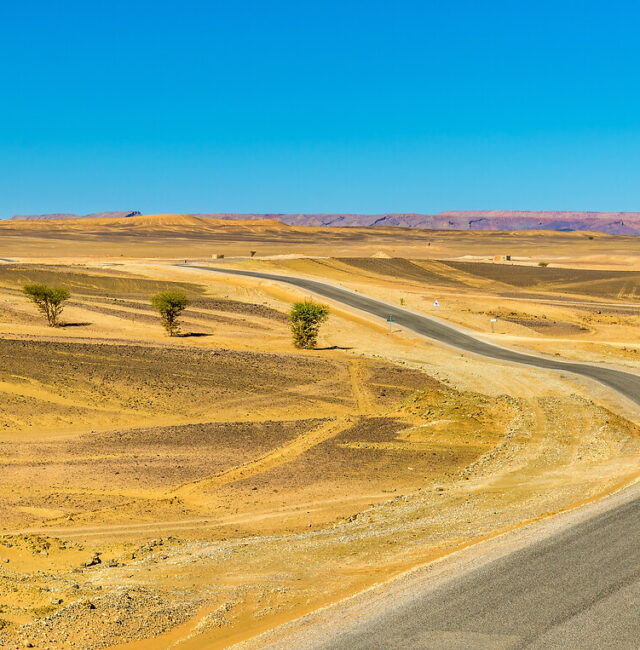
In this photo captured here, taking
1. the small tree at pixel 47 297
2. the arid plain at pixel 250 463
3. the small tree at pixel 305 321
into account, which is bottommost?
the arid plain at pixel 250 463

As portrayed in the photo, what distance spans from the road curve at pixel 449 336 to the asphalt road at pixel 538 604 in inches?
799

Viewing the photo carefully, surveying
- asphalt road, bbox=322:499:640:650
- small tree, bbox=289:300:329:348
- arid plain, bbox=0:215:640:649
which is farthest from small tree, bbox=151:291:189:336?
asphalt road, bbox=322:499:640:650

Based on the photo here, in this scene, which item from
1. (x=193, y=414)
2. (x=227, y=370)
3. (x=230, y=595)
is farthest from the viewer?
(x=227, y=370)

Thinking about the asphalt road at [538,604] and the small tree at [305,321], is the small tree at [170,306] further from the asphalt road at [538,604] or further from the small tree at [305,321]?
the asphalt road at [538,604]

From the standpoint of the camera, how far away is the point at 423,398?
33594 mm

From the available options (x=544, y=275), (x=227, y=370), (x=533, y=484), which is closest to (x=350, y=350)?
(x=227, y=370)

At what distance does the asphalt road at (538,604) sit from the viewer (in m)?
11.5

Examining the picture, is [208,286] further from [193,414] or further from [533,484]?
[533,484]

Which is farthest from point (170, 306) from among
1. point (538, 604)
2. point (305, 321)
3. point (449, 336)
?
point (538, 604)

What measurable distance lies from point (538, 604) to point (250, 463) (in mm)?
12389

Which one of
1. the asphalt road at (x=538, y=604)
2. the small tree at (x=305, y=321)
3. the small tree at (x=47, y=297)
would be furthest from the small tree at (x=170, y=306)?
the asphalt road at (x=538, y=604)

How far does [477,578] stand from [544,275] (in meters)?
93.4

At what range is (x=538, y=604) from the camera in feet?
41.7

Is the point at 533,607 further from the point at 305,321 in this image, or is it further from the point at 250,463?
the point at 305,321
